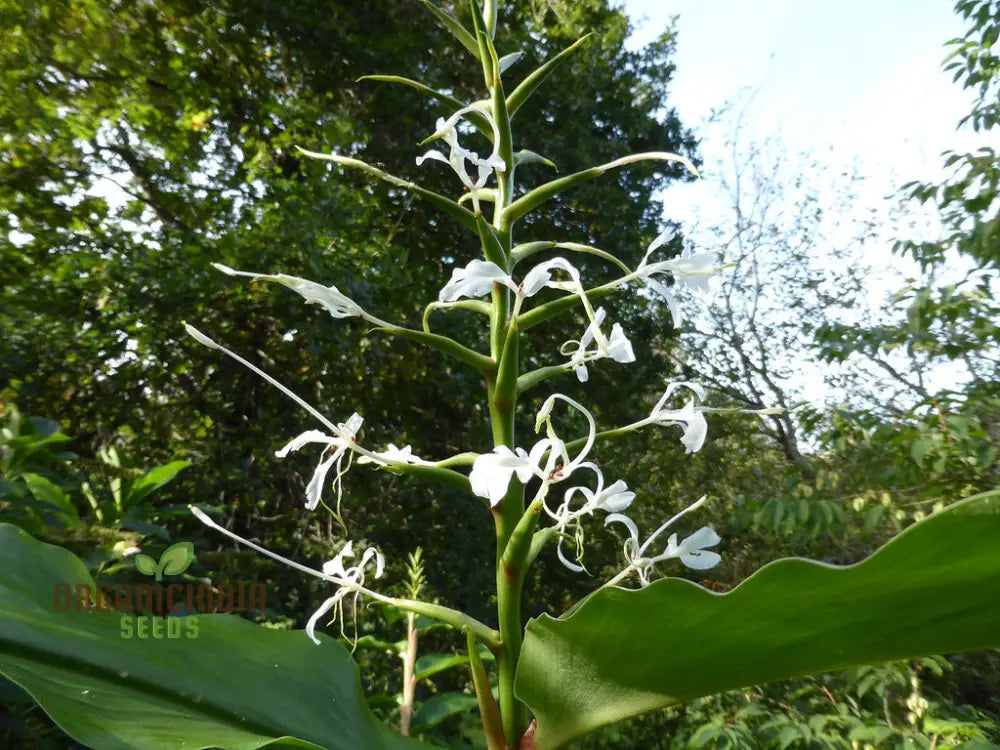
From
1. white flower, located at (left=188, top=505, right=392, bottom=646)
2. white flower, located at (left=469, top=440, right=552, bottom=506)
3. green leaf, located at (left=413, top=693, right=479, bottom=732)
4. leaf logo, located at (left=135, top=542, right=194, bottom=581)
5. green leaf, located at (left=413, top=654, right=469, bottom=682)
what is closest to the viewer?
white flower, located at (left=469, top=440, right=552, bottom=506)

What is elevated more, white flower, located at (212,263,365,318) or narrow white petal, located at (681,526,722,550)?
white flower, located at (212,263,365,318)

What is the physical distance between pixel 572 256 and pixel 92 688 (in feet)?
12.6

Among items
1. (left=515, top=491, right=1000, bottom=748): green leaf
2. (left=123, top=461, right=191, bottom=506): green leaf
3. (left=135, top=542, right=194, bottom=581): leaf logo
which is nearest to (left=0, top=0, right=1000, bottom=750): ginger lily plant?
(left=515, top=491, right=1000, bottom=748): green leaf

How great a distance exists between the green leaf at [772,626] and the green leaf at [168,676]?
16 cm

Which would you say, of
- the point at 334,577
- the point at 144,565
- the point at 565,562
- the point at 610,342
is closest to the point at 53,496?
the point at 144,565

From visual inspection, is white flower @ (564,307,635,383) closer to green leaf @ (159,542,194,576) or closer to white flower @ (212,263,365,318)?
white flower @ (212,263,365,318)

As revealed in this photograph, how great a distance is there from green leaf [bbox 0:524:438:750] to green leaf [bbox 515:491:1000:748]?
160 mm

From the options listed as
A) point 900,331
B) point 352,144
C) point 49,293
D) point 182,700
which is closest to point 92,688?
point 182,700

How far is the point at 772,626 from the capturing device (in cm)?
33

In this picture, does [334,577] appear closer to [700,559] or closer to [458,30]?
[700,559]

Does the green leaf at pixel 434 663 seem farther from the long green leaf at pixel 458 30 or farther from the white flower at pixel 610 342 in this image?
the long green leaf at pixel 458 30

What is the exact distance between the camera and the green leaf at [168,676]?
14.9 inches

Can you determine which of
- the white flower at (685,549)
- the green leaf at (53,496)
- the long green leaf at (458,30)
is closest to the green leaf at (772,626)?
the white flower at (685,549)

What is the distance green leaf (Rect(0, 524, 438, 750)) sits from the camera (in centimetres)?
38
